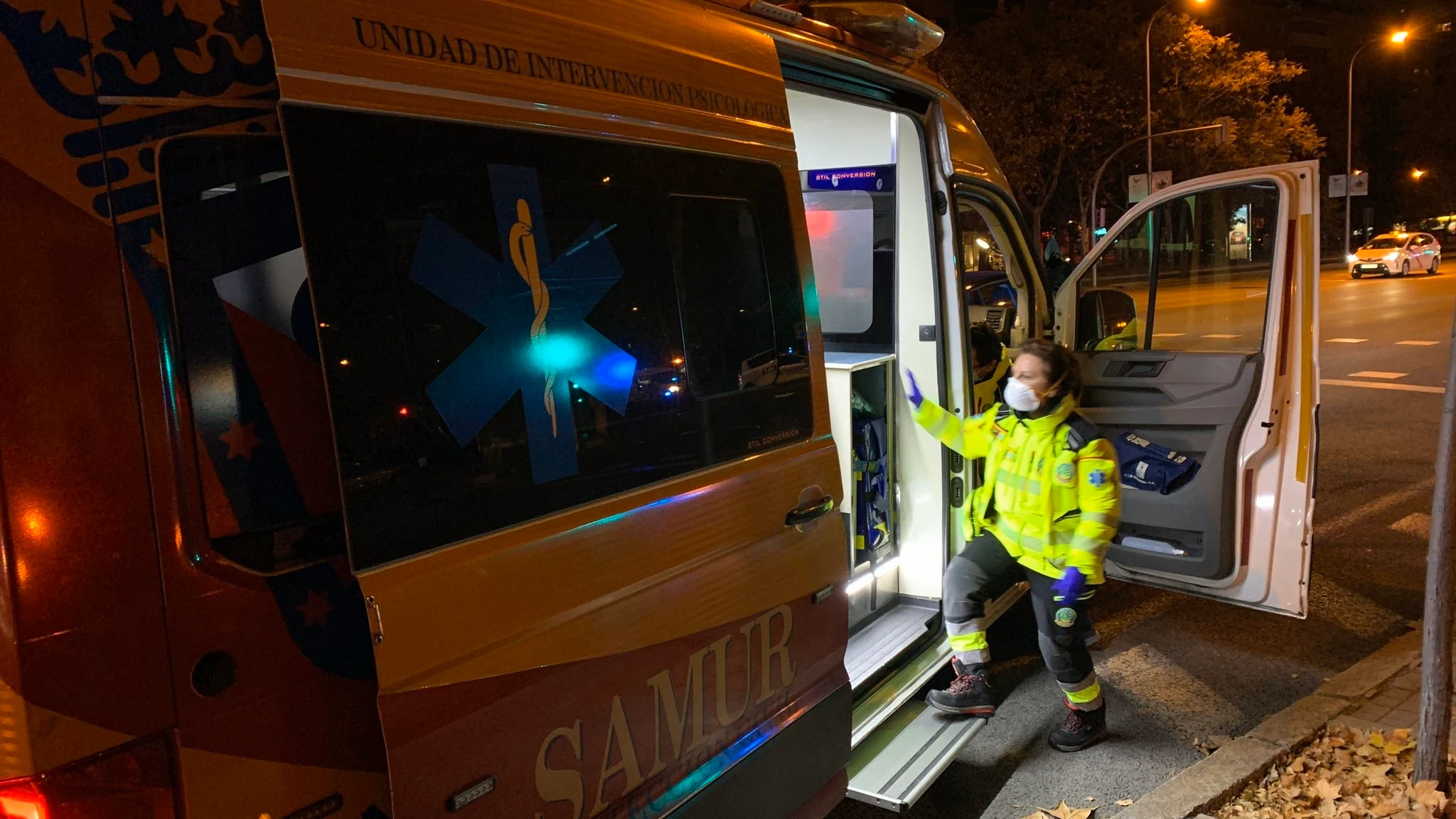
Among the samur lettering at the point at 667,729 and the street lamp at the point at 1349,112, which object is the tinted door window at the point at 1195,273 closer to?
A: the samur lettering at the point at 667,729

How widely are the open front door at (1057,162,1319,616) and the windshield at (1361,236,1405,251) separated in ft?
96.8

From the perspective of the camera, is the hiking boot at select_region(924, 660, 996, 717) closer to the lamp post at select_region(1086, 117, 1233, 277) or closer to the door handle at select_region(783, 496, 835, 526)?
the door handle at select_region(783, 496, 835, 526)

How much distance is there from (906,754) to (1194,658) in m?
1.92

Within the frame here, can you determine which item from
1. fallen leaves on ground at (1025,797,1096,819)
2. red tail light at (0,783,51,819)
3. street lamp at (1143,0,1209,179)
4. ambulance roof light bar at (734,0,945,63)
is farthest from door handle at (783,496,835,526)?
street lamp at (1143,0,1209,179)

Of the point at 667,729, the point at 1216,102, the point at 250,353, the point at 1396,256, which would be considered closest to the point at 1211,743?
the point at 667,729

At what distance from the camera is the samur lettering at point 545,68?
5.57 feet

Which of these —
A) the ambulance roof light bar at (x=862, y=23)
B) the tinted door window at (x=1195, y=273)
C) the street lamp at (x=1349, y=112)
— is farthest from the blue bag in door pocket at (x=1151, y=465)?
the street lamp at (x=1349, y=112)

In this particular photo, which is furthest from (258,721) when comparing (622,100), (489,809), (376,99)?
(622,100)

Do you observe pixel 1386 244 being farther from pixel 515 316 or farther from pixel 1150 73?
pixel 515 316

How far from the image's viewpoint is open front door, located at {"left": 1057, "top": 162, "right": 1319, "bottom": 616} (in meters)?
3.84

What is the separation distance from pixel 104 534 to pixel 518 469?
0.73 m

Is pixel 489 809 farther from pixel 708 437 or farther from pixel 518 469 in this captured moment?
pixel 708 437

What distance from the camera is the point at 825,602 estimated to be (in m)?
2.86

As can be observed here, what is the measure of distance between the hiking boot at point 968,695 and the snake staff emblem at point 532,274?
7.60ft
